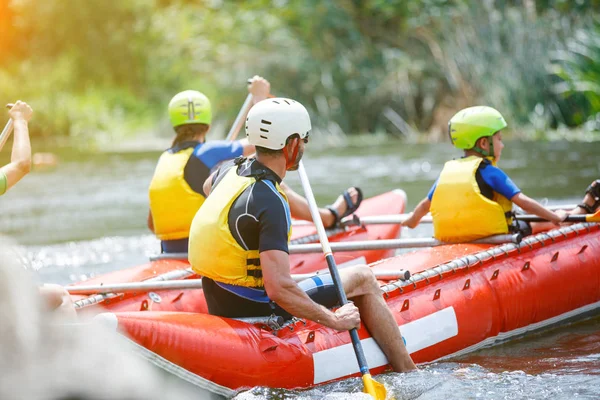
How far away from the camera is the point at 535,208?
6.17 metres

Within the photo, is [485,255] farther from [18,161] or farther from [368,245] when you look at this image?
[18,161]

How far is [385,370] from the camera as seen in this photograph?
5.00m

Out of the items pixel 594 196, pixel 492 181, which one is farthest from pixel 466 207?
pixel 594 196

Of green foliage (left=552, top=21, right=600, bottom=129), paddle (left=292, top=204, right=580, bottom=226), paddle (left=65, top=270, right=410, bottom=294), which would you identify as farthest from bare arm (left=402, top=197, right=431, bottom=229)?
green foliage (left=552, top=21, right=600, bottom=129)

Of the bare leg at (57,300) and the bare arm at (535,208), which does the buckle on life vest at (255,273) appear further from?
the bare arm at (535,208)

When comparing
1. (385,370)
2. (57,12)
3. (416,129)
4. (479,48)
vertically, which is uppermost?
(57,12)

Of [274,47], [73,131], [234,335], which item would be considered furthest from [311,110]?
[234,335]

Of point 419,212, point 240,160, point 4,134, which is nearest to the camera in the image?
point 240,160

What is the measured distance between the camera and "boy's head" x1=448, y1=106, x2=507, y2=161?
20.8 feet

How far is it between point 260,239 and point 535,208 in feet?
8.31

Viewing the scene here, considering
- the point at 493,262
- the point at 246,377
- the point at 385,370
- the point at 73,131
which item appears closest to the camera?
the point at 246,377

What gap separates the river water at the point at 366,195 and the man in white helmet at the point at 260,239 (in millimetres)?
457

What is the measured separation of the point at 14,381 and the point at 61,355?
217mm

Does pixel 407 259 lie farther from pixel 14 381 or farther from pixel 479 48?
pixel 479 48
